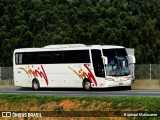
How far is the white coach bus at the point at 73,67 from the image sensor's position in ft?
97.6

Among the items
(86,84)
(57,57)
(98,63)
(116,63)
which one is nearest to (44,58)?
(57,57)

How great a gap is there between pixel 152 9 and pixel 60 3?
1406cm

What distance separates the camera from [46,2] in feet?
230

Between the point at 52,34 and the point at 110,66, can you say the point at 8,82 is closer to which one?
the point at 110,66

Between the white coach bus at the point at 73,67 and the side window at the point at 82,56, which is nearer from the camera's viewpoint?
the white coach bus at the point at 73,67

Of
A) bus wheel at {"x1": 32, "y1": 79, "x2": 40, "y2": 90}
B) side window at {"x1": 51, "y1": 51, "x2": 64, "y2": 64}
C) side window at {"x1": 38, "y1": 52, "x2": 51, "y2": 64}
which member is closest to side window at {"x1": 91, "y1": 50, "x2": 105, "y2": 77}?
side window at {"x1": 51, "y1": 51, "x2": 64, "y2": 64}

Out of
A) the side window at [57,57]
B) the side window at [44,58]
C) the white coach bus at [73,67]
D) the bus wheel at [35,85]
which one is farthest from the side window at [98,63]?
the bus wheel at [35,85]

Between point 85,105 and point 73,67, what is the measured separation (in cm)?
1312

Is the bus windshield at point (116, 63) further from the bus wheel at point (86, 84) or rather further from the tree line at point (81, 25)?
the tree line at point (81, 25)

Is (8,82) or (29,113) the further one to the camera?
(8,82)

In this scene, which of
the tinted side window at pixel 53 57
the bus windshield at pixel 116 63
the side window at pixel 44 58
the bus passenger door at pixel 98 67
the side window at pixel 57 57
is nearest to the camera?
the bus windshield at pixel 116 63

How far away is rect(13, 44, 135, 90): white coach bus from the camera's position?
29.8 m

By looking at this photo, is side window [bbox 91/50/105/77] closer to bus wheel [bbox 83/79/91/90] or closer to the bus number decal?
bus wheel [bbox 83/79/91/90]

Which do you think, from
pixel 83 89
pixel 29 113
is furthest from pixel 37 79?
pixel 29 113
